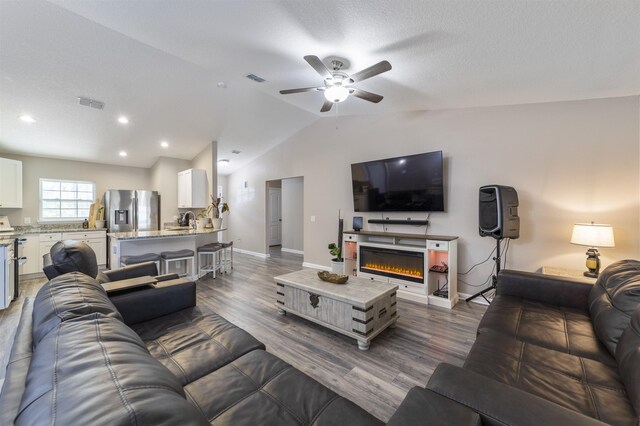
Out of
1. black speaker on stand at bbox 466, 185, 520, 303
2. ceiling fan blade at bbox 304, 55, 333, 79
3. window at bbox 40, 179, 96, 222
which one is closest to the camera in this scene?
ceiling fan blade at bbox 304, 55, 333, 79

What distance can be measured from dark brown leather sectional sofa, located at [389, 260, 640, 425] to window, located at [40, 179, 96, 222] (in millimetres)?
7539

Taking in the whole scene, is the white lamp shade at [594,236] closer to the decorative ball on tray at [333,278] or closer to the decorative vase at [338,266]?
the decorative ball on tray at [333,278]

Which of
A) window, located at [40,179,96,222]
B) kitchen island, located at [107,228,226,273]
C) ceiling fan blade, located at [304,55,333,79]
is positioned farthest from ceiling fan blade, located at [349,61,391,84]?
window, located at [40,179,96,222]

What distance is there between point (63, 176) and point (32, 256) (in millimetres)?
1816

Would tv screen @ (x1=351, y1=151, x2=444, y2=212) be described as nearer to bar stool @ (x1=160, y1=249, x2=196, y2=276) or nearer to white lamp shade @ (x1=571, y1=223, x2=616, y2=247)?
white lamp shade @ (x1=571, y1=223, x2=616, y2=247)

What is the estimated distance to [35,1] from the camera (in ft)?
7.21

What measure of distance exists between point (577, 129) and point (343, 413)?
3.91 metres

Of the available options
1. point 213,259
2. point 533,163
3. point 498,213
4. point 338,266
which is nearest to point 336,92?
point 498,213

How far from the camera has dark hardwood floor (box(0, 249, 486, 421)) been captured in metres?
1.93

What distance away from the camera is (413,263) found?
151 inches

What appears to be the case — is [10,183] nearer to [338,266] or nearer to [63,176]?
[63,176]

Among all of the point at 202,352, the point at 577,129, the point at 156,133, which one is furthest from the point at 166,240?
the point at 577,129

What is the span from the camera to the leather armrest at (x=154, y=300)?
6.05ft

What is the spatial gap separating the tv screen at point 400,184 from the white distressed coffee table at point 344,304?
1701mm
